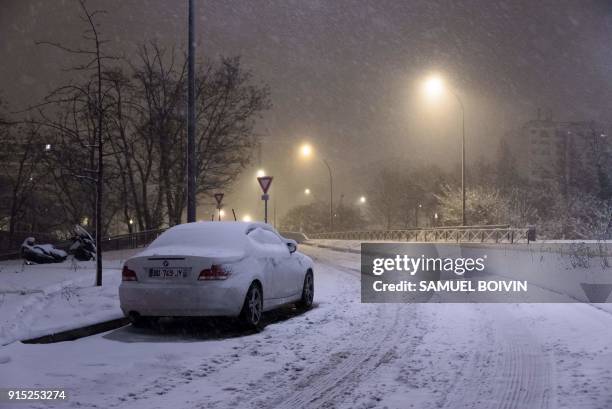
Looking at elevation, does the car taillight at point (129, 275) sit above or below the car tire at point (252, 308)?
above

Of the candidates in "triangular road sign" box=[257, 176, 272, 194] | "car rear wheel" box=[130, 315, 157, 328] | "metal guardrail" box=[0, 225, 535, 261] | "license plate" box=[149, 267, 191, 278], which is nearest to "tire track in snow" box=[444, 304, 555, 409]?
"license plate" box=[149, 267, 191, 278]

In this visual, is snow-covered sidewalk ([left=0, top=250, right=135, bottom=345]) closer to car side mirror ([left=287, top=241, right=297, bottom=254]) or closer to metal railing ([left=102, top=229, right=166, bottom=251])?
car side mirror ([left=287, top=241, right=297, bottom=254])

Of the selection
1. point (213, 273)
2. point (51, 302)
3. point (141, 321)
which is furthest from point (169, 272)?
point (51, 302)

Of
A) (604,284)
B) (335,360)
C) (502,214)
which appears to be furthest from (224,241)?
(502,214)

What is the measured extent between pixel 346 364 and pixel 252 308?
227 cm

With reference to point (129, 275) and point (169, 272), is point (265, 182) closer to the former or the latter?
point (129, 275)

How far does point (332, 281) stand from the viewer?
49.6 ft

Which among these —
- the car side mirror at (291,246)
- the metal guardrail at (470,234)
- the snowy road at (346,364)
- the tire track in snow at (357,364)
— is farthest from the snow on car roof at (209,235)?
the metal guardrail at (470,234)

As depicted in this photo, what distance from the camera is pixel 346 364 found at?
6.18 meters

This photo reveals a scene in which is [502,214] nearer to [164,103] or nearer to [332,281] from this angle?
[164,103]

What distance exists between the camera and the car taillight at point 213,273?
25.2 ft

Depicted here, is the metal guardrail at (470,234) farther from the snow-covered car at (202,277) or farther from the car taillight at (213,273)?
the car taillight at (213,273)

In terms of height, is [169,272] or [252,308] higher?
[169,272]

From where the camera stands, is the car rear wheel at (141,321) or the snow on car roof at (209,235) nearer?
the car rear wheel at (141,321)
